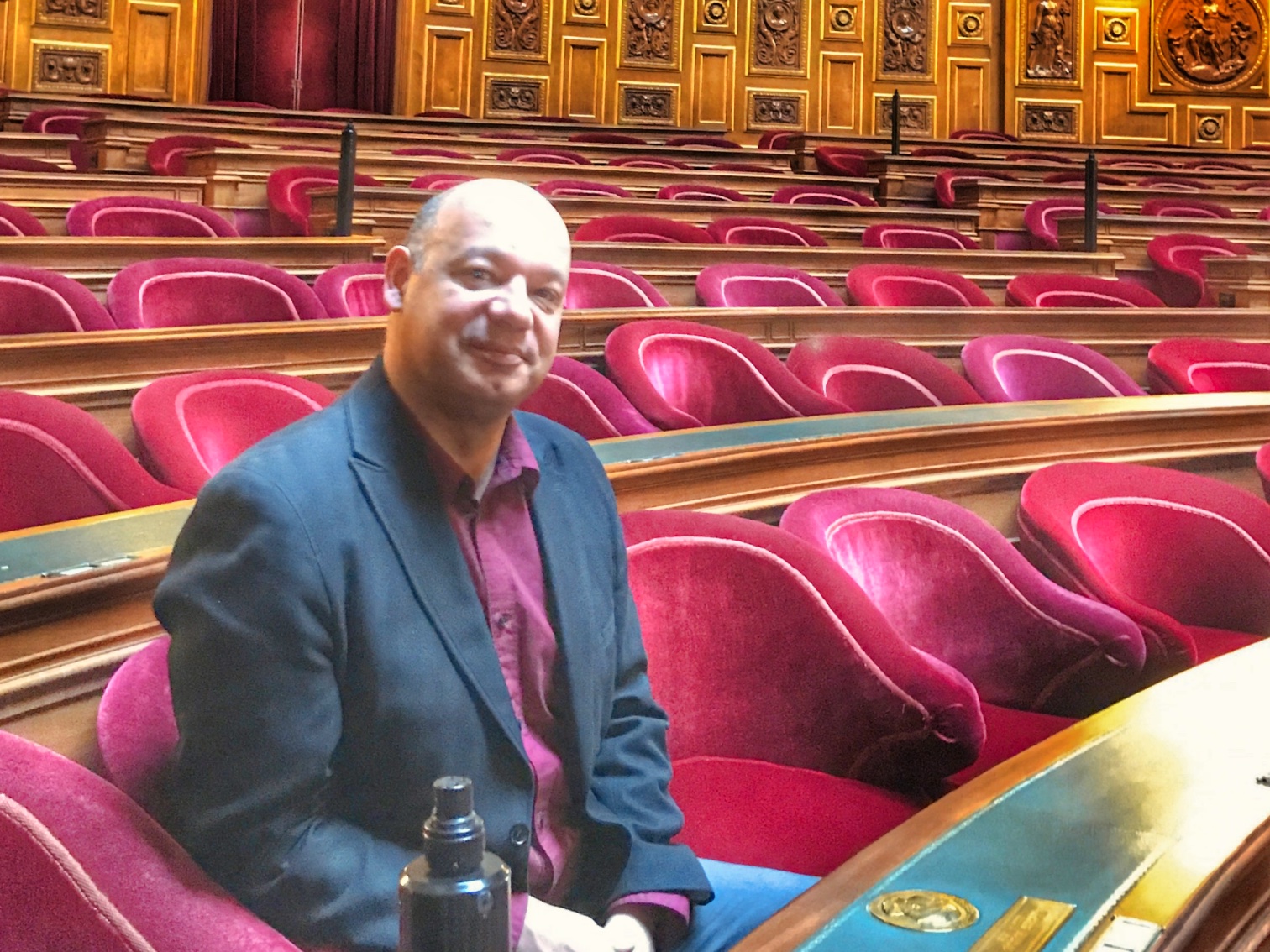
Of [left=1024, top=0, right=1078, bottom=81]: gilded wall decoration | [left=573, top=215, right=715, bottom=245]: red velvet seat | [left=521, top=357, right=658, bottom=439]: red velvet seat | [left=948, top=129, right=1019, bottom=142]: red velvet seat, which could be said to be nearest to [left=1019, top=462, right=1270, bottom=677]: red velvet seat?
[left=521, top=357, right=658, bottom=439]: red velvet seat

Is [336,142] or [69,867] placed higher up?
[336,142]

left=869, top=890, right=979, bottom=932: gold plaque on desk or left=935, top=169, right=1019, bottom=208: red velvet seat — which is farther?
left=935, top=169, right=1019, bottom=208: red velvet seat

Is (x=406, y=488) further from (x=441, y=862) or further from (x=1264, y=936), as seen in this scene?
(x=1264, y=936)

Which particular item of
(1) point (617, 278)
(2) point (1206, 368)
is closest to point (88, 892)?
(1) point (617, 278)

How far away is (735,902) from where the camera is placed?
2.70 feet

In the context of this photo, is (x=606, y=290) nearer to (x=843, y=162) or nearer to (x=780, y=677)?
(x=780, y=677)

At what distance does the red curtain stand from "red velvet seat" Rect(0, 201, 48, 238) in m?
3.53

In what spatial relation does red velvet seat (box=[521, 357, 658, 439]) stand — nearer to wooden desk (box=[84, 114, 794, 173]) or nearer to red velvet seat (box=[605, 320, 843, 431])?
red velvet seat (box=[605, 320, 843, 431])

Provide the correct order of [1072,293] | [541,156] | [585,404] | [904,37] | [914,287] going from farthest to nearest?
[904,37], [541,156], [1072,293], [914,287], [585,404]

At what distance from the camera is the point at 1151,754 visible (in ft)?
2.45

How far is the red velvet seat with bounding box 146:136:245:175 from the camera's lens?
362 centimetres

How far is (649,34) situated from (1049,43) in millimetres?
1864

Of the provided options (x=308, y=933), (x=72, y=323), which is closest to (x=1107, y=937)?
(x=308, y=933)

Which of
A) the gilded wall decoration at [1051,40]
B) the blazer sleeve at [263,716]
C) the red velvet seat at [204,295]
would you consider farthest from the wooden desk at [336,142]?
the blazer sleeve at [263,716]
